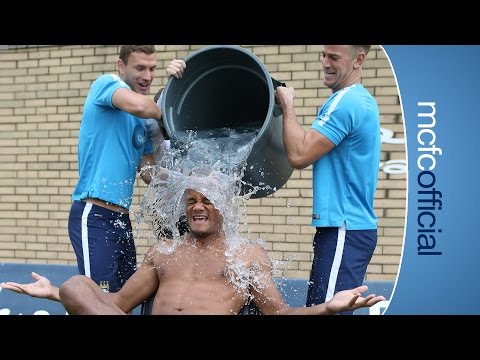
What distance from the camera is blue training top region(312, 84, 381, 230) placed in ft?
9.83

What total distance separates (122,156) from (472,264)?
216cm

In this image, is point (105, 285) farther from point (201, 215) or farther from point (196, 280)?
point (201, 215)

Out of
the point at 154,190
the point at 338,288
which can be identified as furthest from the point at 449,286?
the point at 154,190

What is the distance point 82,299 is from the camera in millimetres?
2625

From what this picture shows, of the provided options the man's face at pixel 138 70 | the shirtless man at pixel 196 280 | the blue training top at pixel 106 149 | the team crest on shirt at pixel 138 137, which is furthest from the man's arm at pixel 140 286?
the man's face at pixel 138 70

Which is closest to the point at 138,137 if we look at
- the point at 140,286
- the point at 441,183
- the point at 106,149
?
the point at 106,149

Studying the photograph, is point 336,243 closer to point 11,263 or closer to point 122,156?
point 122,156

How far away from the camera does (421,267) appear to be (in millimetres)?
4191

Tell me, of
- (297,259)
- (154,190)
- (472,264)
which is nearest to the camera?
(154,190)

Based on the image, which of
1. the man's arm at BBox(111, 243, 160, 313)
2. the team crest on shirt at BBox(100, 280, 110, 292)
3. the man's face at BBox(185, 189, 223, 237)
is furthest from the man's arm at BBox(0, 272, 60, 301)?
the man's face at BBox(185, 189, 223, 237)

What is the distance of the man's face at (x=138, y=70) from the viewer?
341 centimetres

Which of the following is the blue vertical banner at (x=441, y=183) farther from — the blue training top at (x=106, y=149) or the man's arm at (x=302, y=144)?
the blue training top at (x=106, y=149)

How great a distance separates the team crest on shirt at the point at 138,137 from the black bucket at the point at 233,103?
0.30 meters

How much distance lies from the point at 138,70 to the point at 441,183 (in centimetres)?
191
